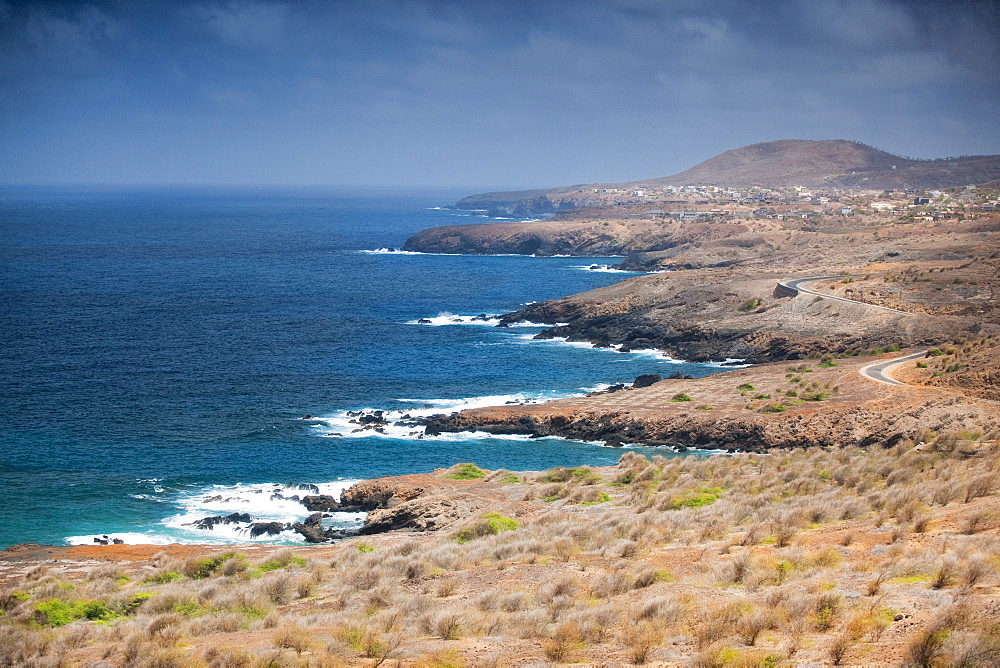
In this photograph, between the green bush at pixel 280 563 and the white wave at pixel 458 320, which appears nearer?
the green bush at pixel 280 563

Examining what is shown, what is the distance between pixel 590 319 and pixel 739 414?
36.1m

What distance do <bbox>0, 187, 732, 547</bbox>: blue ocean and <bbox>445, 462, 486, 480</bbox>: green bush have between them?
5.20 meters

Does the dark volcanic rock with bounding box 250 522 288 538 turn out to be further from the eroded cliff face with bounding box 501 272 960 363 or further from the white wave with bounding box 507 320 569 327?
the white wave with bounding box 507 320 569 327

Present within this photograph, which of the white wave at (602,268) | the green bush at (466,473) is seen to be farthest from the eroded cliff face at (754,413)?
the white wave at (602,268)

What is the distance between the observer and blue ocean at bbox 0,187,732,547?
39.1 meters

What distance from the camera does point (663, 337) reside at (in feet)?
249

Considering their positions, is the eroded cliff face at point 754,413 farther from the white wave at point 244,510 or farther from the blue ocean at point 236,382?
the white wave at point 244,510

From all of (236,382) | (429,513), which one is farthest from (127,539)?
(236,382)

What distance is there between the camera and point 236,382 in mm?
59938

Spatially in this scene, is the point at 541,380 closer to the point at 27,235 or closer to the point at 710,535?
the point at 710,535

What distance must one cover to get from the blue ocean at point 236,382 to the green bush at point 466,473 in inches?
205

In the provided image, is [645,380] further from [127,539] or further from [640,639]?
[640,639]

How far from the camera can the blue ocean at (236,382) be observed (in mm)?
39062

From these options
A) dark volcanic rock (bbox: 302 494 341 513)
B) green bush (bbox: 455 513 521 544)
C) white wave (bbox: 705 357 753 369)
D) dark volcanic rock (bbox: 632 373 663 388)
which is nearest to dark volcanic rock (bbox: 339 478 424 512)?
dark volcanic rock (bbox: 302 494 341 513)
